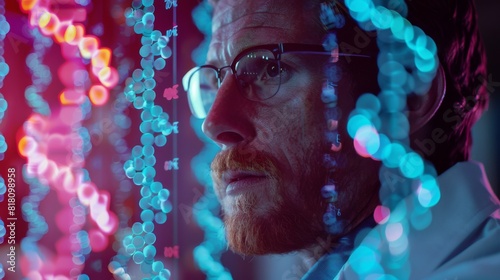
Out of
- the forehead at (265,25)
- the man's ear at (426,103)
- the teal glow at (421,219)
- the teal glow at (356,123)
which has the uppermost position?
the forehead at (265,25)

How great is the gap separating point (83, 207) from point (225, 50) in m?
0.48

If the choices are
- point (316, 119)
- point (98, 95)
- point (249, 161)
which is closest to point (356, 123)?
point (316, 119)

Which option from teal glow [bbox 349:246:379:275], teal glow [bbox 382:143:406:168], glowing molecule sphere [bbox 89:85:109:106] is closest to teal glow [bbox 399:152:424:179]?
teal glow [bbox 382:143:406:168]

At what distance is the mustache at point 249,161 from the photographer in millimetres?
710

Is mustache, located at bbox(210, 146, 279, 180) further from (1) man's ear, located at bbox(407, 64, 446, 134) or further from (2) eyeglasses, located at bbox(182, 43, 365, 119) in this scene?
(1) man's ear, located at bbox(407, 64, 446, 134)

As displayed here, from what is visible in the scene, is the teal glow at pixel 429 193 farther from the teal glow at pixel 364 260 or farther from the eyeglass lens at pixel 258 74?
the eyeglass lens at pixel 258 74

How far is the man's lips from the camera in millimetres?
715

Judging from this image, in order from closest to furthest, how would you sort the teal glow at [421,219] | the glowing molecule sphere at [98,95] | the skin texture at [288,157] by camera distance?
the teal glow at [421,219] → the skin texture at [288,157] → the glowing molecule sphere at [98,95]

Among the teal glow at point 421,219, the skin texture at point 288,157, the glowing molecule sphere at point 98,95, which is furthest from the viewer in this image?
the glowing molecule sphere at point 98,95

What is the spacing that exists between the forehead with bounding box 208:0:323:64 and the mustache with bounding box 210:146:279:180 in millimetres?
144

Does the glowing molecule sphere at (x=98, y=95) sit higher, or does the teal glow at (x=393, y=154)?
the glowing molecule sphere at (x=98, y=95)

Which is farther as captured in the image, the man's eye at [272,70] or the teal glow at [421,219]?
the man's eye at [272,70]

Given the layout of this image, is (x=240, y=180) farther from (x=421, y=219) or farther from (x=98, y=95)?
(x=98, y=95)

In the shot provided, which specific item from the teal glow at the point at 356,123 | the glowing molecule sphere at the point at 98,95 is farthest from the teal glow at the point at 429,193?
the glowing molecule sphere at the point at 98,95
